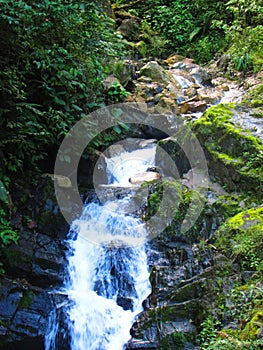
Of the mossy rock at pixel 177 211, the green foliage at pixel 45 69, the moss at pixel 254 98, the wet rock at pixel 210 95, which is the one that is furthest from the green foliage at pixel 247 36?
the mossy rock at pixel 177 211

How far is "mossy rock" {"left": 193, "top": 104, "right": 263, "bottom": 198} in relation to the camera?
603cm

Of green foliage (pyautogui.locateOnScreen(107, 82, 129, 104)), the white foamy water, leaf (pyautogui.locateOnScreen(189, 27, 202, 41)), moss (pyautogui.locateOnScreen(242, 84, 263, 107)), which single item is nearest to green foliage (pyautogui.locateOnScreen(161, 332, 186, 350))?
the white foamy water

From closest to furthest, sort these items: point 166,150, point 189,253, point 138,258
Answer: point 189,253, point 138,258, point 166,150

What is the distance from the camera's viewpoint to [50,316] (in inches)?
202

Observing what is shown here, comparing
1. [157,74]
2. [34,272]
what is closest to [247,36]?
[157,74]

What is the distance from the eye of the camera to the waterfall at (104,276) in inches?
199

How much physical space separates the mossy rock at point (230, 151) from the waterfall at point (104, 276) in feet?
5.39

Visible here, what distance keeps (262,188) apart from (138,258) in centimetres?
227

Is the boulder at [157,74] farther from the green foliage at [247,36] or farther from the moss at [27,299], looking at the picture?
the moss at [27,299]

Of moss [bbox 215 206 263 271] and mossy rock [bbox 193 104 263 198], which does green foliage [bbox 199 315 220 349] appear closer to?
moss [bbox 215 206 263 271]

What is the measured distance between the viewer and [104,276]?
18.5ft

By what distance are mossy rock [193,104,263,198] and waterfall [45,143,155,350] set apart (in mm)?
1642

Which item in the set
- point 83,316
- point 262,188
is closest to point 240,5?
point 262,188

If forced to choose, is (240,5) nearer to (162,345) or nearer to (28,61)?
(28,61)
